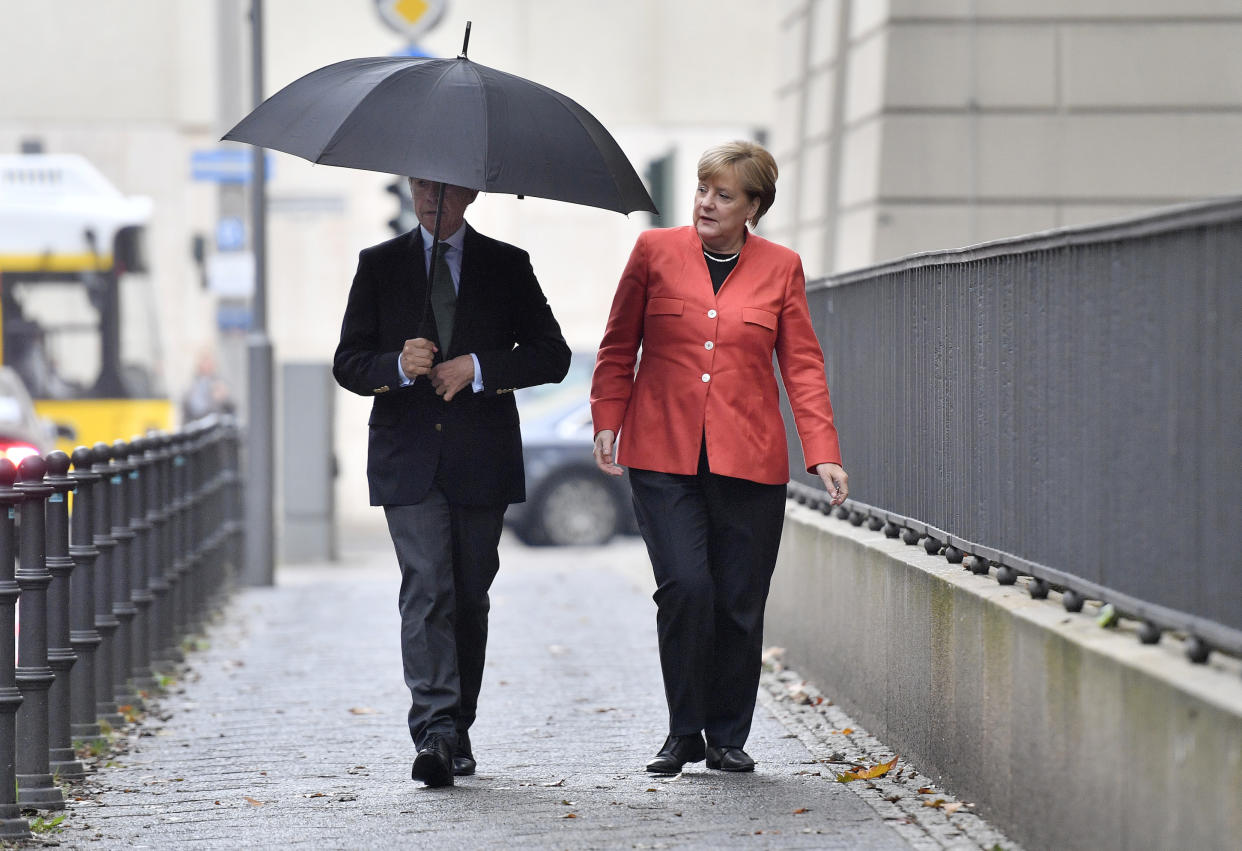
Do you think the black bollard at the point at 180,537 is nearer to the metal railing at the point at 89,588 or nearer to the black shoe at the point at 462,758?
the metal railing at the point at 89,588

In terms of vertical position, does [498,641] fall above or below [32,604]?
below

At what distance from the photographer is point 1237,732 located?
3758 millimetres

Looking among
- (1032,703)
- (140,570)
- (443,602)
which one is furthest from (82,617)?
(1032,703)

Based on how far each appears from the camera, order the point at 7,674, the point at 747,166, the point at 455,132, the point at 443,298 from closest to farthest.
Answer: the point at 7,674 < the point at 455,132 < the point at 747,166 < the point at 443,298

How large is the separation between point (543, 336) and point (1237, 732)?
9.85 feet

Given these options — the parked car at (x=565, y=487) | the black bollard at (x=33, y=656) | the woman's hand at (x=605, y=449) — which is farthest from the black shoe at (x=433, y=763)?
the parked car at (x=565, y=487)

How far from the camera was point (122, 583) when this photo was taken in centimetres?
820

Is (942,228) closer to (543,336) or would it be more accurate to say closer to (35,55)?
(543,336)

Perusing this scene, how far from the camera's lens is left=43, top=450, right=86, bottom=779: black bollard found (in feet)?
21.0

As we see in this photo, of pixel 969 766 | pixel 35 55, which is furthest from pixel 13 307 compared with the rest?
pixel 969 766

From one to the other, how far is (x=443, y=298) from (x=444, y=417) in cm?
38

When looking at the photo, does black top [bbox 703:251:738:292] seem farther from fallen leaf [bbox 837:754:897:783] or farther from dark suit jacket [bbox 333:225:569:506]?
fallen leaf [bbox 837:754:897:783]

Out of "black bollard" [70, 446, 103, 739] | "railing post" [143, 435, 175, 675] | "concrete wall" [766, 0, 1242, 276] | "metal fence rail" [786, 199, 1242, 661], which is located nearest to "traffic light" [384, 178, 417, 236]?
"concrete wall" [766, 0, 1242, 276]

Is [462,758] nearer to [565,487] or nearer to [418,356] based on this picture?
[418,356]
